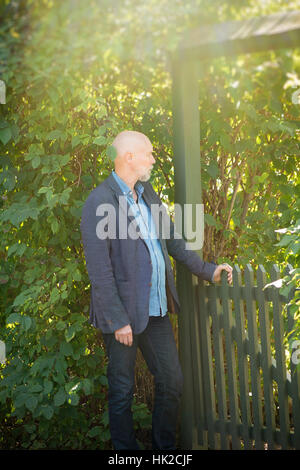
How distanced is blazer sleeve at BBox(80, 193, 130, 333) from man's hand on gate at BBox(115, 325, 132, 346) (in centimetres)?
3

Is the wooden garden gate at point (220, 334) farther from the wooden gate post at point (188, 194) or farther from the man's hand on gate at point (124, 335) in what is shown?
the man's hand on gate at point (124, 335)

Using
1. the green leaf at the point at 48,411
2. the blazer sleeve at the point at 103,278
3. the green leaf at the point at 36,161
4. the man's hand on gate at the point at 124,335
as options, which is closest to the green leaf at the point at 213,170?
the blazer sleeve at the point at 103,278

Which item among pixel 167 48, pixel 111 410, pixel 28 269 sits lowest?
pixel 111 410

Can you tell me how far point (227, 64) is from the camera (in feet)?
11.3

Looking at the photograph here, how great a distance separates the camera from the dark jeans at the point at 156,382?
3693mm

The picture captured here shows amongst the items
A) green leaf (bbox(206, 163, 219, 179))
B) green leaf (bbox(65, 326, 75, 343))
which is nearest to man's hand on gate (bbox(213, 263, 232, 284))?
green leaf (bbox(206, 163, 219, 179))

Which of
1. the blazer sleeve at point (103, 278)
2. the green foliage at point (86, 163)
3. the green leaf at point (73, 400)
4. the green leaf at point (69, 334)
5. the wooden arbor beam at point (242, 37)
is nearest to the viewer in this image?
the wooden arbor beam at point (242, 37)

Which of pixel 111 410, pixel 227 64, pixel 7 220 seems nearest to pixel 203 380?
pixel 111 410

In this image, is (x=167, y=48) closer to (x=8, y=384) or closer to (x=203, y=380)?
(x=203, y=380)

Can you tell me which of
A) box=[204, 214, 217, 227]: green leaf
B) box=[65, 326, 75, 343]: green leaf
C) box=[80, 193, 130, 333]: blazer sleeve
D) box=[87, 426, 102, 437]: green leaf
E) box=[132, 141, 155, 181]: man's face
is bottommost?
box=[87, 426, 102, 437]: green leaf

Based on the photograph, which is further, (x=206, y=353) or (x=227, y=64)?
(x=206, y=353)

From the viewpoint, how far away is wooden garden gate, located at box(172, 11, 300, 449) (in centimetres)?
366

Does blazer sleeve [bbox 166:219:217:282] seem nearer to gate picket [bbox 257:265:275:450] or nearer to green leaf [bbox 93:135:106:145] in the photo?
gate picket [bbox 257:265:275:450]

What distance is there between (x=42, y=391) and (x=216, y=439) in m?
1.15
